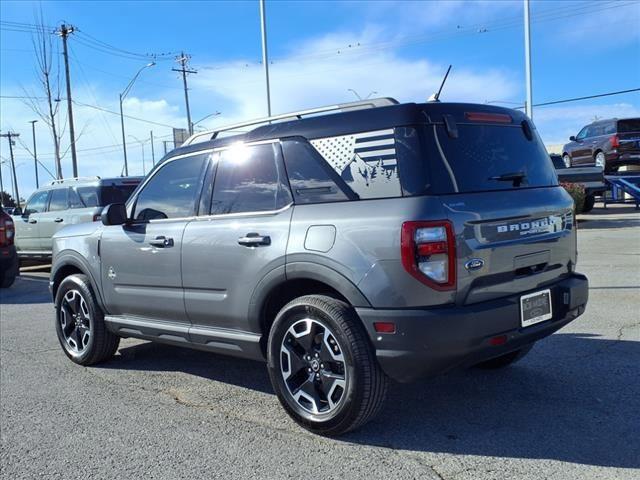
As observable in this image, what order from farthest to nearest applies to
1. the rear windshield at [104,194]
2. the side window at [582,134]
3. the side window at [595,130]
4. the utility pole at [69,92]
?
the utility pole at [69,92] < the side window at [582,134] < the side window at [595,130] < the rear windshield at [104,194]

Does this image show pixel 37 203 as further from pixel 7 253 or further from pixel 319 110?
pixel 319 110

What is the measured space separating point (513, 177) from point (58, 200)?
37.1 feet

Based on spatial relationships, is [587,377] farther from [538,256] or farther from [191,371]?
[191,371]

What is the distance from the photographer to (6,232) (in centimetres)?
1129

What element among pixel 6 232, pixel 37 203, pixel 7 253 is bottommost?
pixel 7 253

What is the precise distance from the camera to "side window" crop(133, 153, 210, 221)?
479cm

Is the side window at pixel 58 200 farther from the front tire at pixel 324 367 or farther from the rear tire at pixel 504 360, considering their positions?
the rear tire at pixel 504 360

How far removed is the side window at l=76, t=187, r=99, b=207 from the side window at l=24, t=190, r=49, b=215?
1592 mm

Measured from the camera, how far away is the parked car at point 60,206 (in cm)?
1188

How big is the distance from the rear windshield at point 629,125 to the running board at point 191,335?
18167mm

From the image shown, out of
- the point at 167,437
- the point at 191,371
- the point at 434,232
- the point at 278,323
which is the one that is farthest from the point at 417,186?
the point at 191,371

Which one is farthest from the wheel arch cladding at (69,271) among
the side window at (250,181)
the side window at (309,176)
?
the side window at (309,176)

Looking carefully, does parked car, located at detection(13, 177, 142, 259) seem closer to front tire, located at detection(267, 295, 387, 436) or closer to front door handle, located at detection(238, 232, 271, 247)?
front door handle, located at detection(238, 232, 271, 247)

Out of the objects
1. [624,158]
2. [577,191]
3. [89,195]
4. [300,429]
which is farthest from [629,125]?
[300,429]
